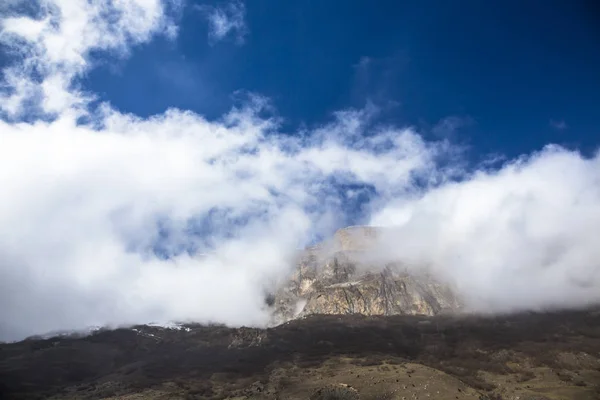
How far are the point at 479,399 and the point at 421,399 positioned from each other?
26015 millimetres

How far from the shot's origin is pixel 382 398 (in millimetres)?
198750

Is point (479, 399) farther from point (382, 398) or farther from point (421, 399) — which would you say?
point (382, 398)

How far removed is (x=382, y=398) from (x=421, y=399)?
52.5 ft

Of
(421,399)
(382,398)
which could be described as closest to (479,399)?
(421,399)

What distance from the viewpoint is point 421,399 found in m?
194

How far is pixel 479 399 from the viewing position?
652ft

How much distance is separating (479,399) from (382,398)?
4087 cm
